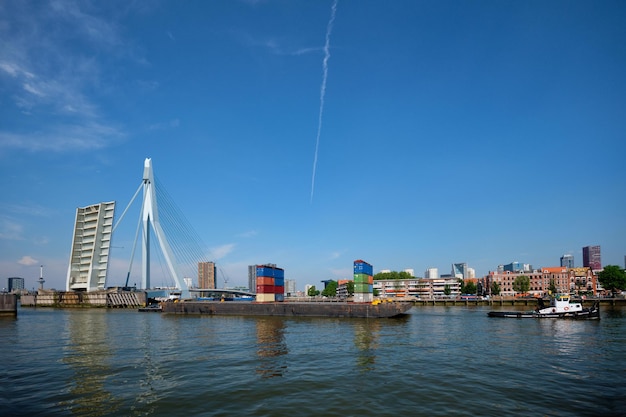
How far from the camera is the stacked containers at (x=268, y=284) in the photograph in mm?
88438

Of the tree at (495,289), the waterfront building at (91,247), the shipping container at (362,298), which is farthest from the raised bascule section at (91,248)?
the tree at (495,289)

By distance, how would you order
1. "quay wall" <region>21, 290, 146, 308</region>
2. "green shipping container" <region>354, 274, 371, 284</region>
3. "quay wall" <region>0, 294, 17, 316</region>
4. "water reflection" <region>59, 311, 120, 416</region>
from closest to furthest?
1. "water reflection" <region>59, 311, 120, 416</region>
2. "quay wall" <region>0, 294, 17, 316</region>
3. "green shipping container" <region>354, 274, 371, 284</region>
4. "quay wall" <region>21, 290, 146, 308</region>

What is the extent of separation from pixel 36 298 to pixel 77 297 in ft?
82.1

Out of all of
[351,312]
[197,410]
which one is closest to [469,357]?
[197,410]

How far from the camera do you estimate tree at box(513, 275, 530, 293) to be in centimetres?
17118

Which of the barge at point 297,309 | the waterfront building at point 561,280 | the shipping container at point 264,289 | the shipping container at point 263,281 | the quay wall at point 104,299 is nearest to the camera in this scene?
the barge at point 297,309

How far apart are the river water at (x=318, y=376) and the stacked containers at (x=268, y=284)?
47981 mm

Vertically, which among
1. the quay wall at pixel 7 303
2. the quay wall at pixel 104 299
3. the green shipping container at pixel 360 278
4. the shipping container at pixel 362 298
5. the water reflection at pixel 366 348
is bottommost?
the quay wall at pixel 104 299

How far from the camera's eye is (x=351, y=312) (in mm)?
71000

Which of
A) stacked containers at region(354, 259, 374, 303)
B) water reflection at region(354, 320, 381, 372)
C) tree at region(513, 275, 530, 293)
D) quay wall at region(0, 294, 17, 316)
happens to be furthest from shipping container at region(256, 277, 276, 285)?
tree at region(513, 275, 530, 293)

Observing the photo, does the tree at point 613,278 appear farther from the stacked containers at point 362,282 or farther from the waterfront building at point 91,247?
the waterfront building at point 91,247

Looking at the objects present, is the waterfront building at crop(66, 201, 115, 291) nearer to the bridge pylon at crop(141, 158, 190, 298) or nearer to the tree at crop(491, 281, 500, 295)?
the bridge pylon at crop(141, 158, 190, 298)

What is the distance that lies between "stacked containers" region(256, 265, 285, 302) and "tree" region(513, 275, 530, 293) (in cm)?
12967

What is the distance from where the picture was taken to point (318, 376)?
927 inches
